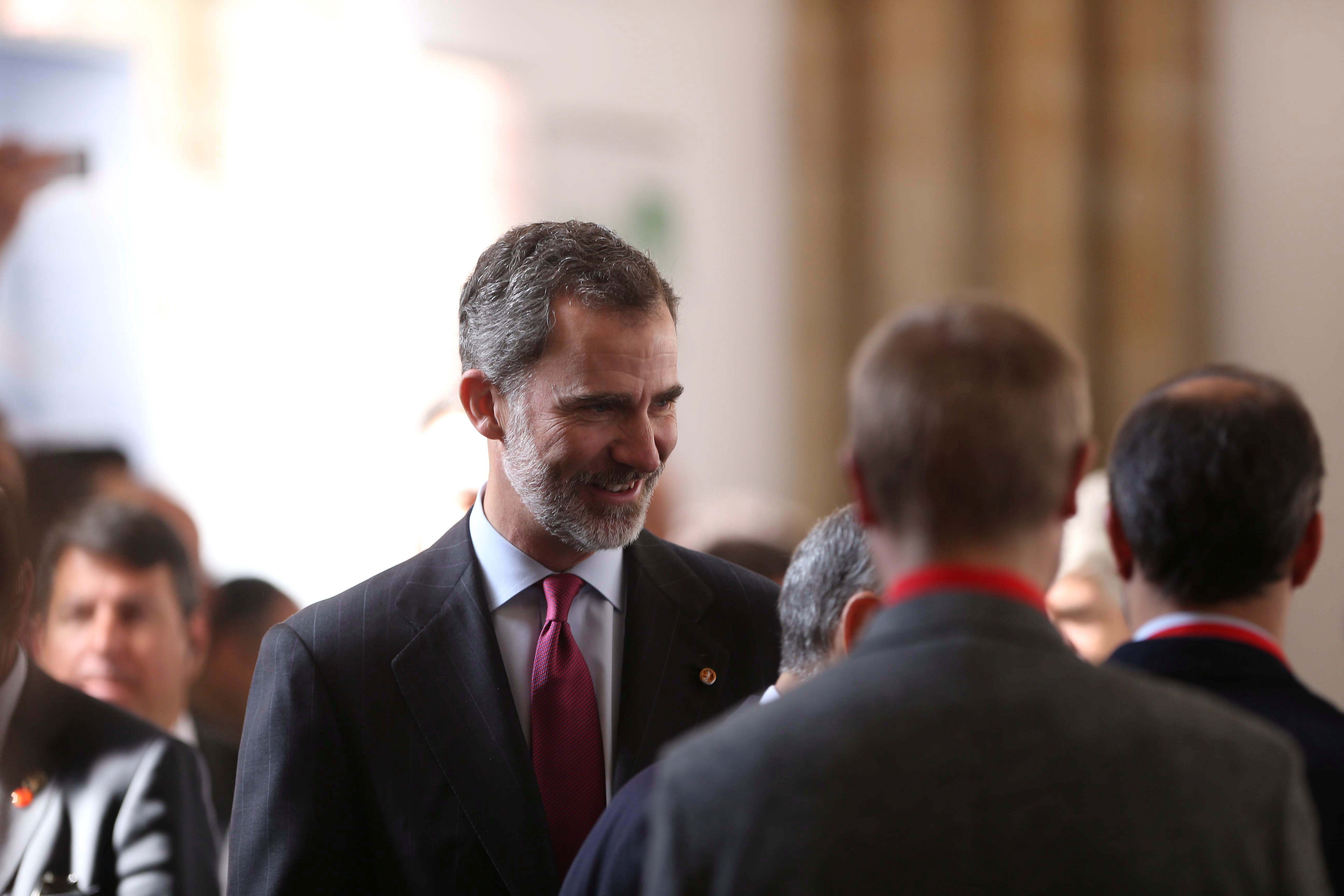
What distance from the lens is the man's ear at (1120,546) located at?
1661 mm

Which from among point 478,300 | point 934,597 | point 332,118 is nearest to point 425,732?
point 478,300

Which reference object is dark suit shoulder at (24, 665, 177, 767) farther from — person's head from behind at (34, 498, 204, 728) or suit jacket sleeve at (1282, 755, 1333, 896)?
suit jacket sleeve at (1282, 755, 1333, 896)

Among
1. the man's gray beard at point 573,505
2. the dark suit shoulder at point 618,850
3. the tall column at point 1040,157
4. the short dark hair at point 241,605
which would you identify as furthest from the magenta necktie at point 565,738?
the tall column at point 1040,157

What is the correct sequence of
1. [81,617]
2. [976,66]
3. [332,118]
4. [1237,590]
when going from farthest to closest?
[976,66] < [332,118] < [81,617] < [1237,590]

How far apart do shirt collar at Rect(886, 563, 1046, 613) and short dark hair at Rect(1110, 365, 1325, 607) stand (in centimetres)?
60

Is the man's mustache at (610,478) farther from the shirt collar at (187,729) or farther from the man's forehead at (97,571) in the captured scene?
the man's forehead at (97,571)

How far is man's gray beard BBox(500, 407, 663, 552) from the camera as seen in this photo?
186 cm

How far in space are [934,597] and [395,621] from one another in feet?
3.29

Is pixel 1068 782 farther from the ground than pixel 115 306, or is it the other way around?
pixel 115 306

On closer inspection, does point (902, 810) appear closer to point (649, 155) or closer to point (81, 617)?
point (81, 617)

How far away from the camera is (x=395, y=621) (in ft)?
6.21

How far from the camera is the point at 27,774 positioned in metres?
2.35

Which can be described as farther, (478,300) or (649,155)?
(649,155)

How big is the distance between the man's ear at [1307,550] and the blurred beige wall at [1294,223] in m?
4.21
